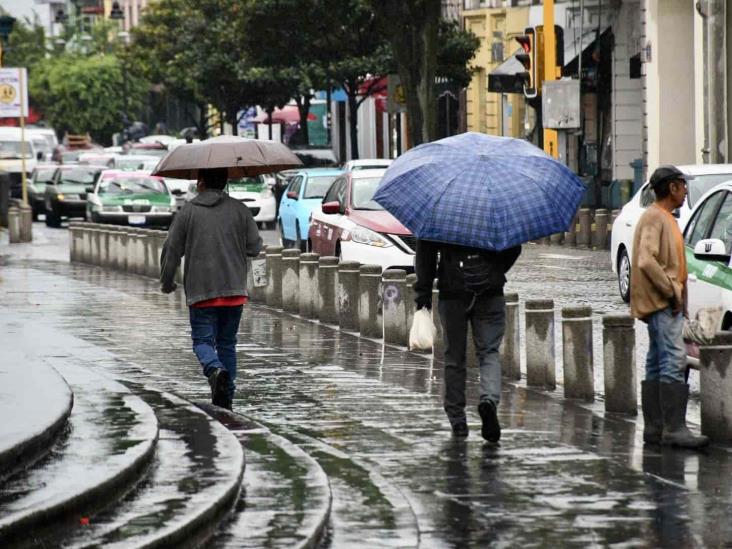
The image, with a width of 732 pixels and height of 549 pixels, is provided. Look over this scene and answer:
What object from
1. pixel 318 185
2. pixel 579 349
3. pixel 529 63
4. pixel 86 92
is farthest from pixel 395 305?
pixel 86 92

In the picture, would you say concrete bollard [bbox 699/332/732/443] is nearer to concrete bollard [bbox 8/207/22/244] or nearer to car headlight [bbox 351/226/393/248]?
car headlight [bbox 351/226/393/248]

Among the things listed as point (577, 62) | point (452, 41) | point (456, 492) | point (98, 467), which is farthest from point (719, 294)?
point (452, 41)

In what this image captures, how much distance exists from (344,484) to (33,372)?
10.6ft

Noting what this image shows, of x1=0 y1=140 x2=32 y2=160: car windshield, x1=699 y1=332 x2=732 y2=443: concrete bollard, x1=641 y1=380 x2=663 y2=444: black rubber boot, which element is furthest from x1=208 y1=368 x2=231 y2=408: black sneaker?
x1=0 y1=140 x2=32 y2=160: car windshield

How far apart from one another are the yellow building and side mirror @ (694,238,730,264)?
38.4 m

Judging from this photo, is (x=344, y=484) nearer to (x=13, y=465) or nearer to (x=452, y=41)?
(x=13, y=465)

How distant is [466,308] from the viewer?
11148 millimetres

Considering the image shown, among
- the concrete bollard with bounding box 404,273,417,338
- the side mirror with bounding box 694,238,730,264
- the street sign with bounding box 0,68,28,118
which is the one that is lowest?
the concrete bollard with bounding box 404,273,417,338

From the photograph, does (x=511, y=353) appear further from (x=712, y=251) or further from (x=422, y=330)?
(x=422, y=330)

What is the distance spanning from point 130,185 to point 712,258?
31640mm

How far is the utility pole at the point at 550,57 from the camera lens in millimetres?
36250

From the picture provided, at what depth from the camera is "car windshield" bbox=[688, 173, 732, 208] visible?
69.1 ft

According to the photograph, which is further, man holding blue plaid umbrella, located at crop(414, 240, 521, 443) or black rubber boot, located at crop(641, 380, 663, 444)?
black rubber boot, located at crop(641, 380, 663, 444)

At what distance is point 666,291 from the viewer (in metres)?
11.0
